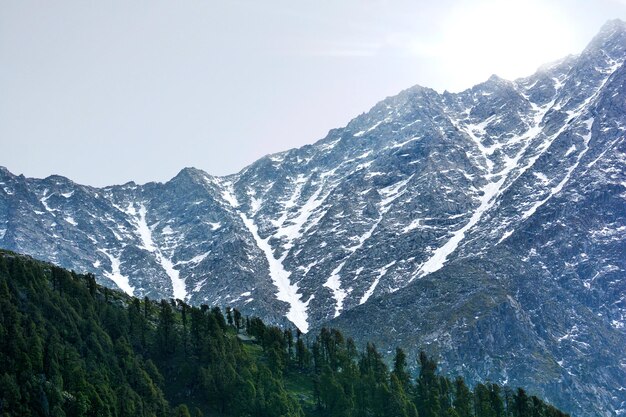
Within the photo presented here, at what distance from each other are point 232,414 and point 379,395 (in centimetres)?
3807

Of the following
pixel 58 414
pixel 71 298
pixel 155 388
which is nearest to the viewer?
pixel 58 414

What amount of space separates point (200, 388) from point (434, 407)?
56090 millimetres

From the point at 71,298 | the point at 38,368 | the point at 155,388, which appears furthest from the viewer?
the point at 71,298

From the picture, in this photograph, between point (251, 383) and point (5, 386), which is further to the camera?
point (251, 383)

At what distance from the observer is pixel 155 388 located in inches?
6900

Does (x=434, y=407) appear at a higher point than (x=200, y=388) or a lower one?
lower

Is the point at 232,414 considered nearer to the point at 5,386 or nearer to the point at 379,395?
the point at 379,395

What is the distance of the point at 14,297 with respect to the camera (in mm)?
178625

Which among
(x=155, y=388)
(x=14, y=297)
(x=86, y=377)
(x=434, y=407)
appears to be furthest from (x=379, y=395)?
(x=14, y=297)

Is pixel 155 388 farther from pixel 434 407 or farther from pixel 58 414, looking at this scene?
pixel 434 407

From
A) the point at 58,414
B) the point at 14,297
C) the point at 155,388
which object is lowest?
the point at 58,414

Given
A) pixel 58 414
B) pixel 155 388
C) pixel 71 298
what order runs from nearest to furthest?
pixel 58 414 < pixel 155 388 < pixel 71 298

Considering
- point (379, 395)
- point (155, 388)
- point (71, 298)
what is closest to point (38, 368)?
point (155, 388)

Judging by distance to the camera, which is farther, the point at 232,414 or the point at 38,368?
the point at 232,414
